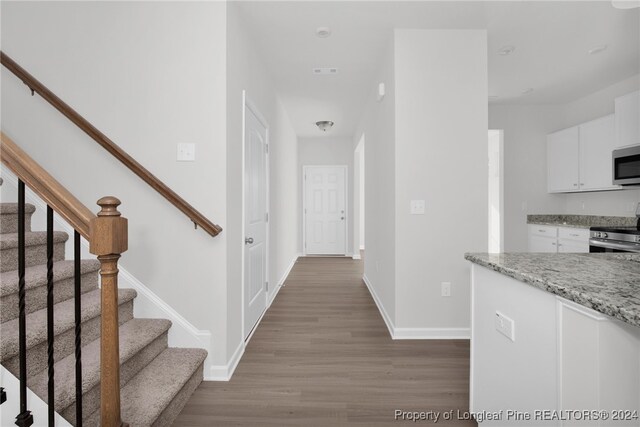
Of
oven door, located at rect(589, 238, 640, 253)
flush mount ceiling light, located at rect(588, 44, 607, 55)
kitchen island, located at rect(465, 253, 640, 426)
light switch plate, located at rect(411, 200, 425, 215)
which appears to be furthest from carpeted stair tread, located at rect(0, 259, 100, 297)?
flush mount ceiling light, located at rect(588, 44, 607, 55)

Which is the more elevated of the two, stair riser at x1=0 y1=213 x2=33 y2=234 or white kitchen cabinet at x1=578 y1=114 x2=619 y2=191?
white kitchen cabinet at x1=578 y1=114 x2=619 y2=191

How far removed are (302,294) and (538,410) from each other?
3199 millimetres

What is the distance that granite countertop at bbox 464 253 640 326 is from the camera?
2.60ft

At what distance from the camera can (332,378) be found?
2.08m

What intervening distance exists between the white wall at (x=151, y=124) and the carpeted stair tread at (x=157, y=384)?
19 centimetres

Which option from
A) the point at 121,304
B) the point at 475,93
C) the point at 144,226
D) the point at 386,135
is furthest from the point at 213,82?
the point at 475,93

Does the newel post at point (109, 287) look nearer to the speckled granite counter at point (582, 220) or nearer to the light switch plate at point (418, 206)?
the light switch plate at point (418, 206)

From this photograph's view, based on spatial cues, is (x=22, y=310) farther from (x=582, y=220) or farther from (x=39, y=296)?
(x=582, y=220)

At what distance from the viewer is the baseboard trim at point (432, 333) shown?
273 centimetres

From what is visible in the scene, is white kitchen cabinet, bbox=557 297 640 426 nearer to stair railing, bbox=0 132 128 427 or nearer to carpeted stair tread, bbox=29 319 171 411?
stair railing, bbox=0 132 128 427

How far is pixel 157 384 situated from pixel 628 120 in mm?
4970

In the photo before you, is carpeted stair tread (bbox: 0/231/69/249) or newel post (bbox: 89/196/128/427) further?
carpeted stair tread (bbox: 0/231/69/249)

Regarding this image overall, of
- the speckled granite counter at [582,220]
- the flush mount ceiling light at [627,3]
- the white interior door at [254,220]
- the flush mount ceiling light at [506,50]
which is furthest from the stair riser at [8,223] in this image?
the speckled granite counter at [582,220]

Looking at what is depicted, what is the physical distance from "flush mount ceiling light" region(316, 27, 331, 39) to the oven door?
349 cm
